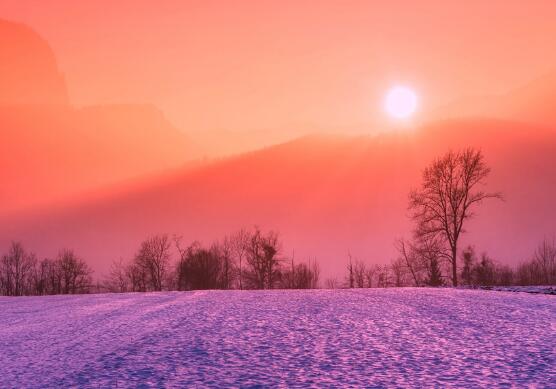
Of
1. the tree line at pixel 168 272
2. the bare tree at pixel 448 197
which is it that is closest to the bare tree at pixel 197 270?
the tree line at pixel 168 272

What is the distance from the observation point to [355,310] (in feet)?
65.7

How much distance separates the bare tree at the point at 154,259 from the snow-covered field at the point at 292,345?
7265cm

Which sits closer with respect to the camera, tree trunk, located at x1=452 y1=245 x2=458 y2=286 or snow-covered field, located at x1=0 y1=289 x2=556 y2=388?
snow-covered field, located at x1=0 y1=289 x2=556 y2=388

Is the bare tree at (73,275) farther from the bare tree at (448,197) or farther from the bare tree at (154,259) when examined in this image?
the bare tree at (448,197)

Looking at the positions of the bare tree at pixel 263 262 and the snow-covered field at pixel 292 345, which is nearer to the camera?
the snow-covered field at pixel 292 345

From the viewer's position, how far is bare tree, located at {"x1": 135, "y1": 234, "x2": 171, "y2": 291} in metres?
94.2

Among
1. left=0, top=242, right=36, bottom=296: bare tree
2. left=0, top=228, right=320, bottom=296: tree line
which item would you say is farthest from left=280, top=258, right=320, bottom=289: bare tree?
left=0, top=242, right=36, bottom=296: bare tree

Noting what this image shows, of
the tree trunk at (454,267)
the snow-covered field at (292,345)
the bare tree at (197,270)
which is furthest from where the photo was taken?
the bare tree at (197,270)

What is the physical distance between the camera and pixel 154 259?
95.2m

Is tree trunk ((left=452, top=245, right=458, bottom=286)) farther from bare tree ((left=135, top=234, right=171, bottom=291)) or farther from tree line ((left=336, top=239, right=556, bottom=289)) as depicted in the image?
bare tree ((left=135, top=234, right=171, bottom=291))

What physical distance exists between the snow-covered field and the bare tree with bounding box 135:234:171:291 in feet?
238

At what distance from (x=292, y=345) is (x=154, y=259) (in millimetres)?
84854

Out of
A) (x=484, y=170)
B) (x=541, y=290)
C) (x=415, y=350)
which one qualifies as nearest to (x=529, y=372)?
(x=415, y=350)

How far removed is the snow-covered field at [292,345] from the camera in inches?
443
